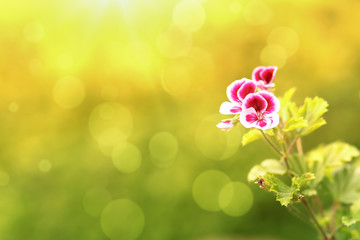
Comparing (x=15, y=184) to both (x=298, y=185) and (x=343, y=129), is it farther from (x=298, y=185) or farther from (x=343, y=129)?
(x=298, y=185)

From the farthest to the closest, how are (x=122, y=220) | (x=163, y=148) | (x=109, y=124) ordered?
(x=109, y=124), (x=163, y=148), (x=122, y=220)

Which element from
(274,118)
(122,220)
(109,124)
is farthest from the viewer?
(109,124)

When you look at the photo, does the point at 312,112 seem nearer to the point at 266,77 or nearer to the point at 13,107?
the point at 266,77

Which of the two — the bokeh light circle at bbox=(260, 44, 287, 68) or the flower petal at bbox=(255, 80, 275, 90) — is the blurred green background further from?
the flower petal at bbox=(255, 80, 275, 90)

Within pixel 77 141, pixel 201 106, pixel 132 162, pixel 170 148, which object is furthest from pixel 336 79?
pixel 77 141

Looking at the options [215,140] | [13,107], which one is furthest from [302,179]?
[13,107]

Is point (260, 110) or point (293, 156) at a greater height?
point (260, 110)

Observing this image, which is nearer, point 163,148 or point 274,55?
point 163,148
